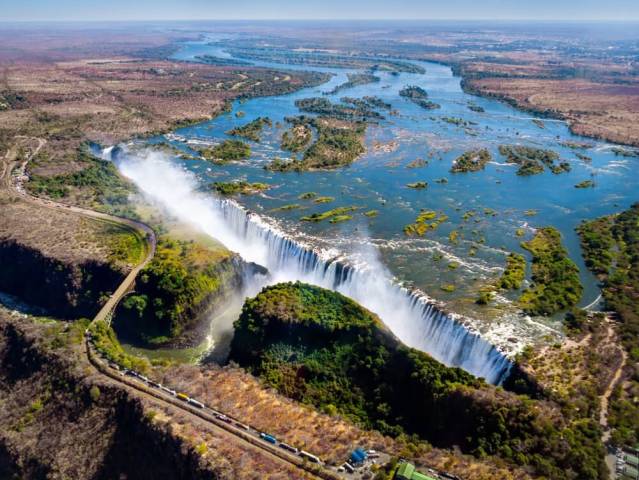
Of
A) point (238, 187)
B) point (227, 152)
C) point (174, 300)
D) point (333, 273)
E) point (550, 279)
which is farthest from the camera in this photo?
point (227, 152)

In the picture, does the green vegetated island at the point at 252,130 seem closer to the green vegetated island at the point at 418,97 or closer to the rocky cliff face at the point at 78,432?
the green vegetated island at the point at 418,97

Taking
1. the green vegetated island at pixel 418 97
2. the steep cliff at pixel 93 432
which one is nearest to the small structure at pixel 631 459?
the steep cliff at pixel 93 432

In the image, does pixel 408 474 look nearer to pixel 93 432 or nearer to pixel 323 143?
pixel 93 432

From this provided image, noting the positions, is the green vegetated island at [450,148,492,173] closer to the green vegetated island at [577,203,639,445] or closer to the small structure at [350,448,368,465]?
the green vegetated island at [577,203,639,445]

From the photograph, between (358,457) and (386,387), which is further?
(386,387)

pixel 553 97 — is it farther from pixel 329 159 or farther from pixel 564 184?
pixel 329 159

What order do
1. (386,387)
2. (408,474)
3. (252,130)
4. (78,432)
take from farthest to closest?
(252,130) → (386,387) → (78,432) → (408,474)

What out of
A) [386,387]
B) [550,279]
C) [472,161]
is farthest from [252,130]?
[386,387]

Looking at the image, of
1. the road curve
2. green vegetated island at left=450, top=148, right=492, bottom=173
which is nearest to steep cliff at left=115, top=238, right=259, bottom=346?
the road curve
